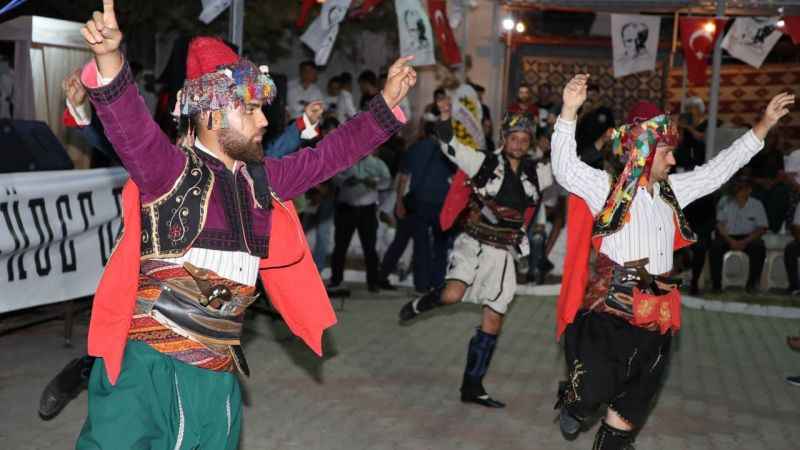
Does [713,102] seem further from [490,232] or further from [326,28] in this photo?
[490,232]

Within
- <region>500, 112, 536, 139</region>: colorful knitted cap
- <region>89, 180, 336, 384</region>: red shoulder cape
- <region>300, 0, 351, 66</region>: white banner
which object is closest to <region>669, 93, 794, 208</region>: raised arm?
<region>500, 112, 536, 139</region>: colorful knitted cap

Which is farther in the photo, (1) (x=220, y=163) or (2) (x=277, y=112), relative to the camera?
(2) (x=277, y=112)

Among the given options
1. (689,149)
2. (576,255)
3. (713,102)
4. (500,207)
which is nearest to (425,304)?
(500,207)

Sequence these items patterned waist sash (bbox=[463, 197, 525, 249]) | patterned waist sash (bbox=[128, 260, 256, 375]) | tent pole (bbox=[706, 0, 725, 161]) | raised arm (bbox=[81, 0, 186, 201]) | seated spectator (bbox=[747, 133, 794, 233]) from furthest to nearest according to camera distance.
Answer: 1. seated spectator (bbox=[747, 133, 794, 233])
2. tent pole (bbox=[706, 0, 725, 161])
3. patterned waist sash (bbox=[463, 197, 525, 249])
4. patterned waist sash (bbox=[128, 260, 256, 375])
5. raised arm (bbox=[81, 0, 186, 201])

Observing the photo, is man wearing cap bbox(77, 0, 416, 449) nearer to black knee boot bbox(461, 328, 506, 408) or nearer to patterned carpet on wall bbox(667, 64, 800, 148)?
black knee boot bbox(461, 328, 506, 408)

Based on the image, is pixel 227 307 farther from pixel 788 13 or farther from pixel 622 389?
pixel 788 13

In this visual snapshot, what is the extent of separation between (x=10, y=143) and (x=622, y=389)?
551 centimetres

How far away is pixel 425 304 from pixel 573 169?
2644 mm

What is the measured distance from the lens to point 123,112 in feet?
10.7

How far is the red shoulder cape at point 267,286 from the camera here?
3.59 meters

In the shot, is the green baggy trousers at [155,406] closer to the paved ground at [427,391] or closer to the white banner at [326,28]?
the paved ground at [427,391]

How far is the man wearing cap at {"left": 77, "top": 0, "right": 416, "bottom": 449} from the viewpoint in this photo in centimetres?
359

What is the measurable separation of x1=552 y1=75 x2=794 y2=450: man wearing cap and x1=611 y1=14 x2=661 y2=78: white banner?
8440mm

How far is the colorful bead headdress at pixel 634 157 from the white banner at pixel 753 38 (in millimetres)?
8240
